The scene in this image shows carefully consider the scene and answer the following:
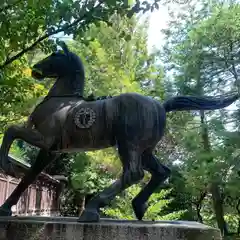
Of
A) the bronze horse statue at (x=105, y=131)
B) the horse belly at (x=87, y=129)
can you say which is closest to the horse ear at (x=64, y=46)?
the bronze horse statue at (x=105, y=131)

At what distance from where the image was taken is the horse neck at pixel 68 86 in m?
3.51

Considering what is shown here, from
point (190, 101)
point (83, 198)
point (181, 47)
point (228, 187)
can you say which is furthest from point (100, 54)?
point (190, 101)

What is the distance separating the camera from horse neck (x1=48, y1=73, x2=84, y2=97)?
138 inches

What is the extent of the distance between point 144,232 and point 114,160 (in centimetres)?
967

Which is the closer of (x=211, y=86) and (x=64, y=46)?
(x=64, y=46)

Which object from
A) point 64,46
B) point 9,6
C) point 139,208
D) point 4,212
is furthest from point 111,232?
point 9,6

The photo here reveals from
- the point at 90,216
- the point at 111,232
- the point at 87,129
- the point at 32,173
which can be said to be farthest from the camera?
the point at 32,173

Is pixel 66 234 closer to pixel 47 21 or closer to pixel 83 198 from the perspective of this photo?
pixel 47 21

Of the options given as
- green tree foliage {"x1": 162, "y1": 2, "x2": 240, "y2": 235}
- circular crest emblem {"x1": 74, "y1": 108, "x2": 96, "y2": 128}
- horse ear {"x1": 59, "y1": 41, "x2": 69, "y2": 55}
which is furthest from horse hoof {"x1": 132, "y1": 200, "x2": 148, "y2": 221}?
green tree foliage {"x1": 162, "y1": 2, "x2": 240, "y2": 235}

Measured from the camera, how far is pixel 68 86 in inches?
139

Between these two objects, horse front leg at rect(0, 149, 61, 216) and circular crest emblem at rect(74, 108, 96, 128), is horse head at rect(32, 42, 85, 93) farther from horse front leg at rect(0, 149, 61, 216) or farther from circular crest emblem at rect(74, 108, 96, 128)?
horse front leg at rect(0, 149, 61, 216)

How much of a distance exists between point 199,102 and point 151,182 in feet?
2.91

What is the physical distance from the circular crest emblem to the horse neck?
362mm

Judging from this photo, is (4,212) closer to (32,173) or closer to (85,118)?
(32,173)
